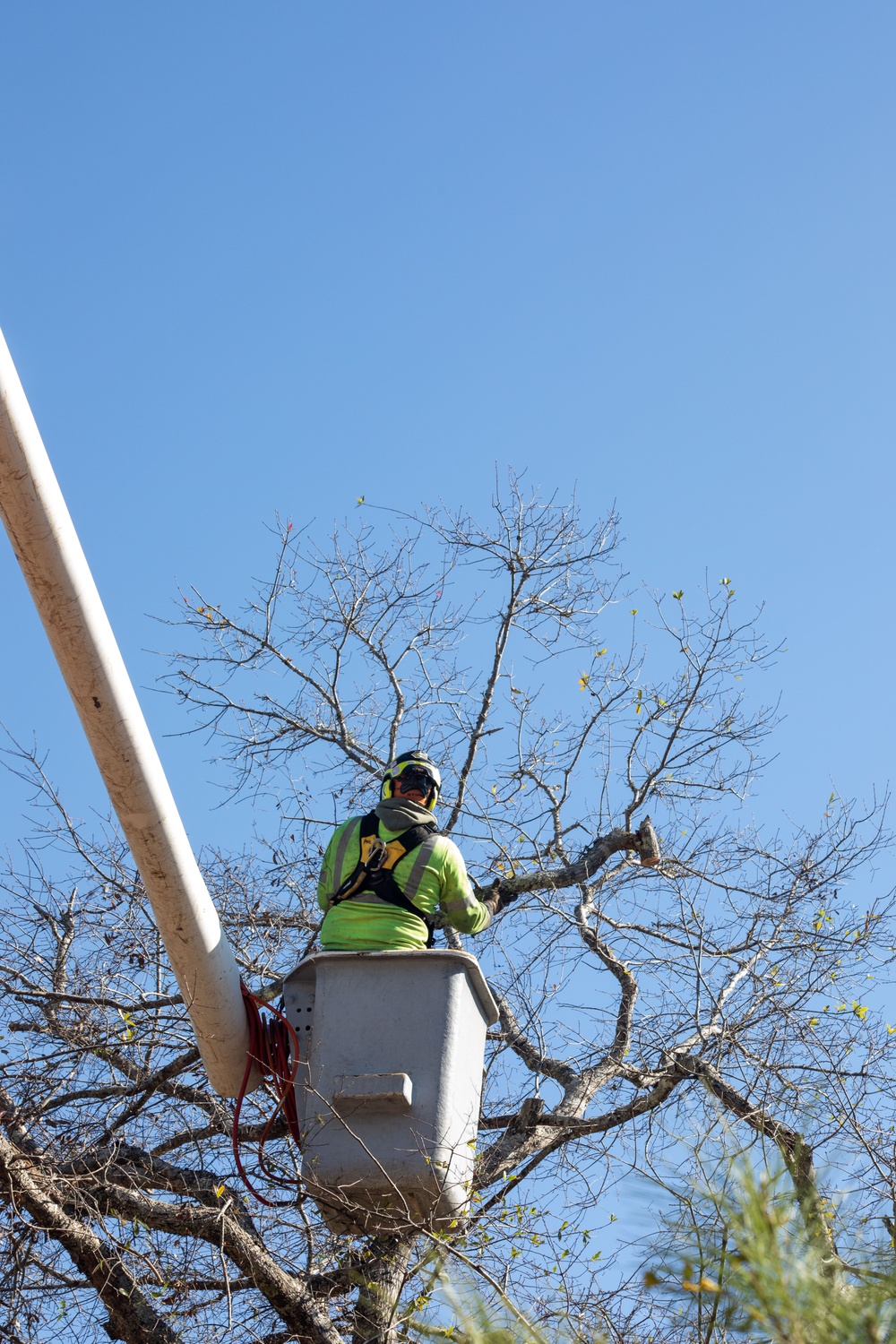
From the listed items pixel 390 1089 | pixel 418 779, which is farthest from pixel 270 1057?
pixel 418 779

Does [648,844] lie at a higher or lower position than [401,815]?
higher

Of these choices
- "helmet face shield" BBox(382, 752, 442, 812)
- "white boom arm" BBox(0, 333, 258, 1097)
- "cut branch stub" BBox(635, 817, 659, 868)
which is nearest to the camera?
"white boom arm" BBox(0, 333, 258, 1097)

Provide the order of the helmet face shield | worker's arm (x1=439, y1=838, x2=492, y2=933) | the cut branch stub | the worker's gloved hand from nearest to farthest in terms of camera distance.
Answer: worker's arm (x1=439, y1=838, x2=492, y2=933), the helmet face shield, the cut branch stub, the worker's gloved hand

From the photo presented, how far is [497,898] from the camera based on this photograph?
898cm

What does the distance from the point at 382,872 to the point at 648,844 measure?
2515 mm

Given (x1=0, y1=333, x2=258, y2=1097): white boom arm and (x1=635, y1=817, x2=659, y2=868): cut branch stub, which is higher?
(x1=635, y1=817, x2=659, y2=868): cut branch stub

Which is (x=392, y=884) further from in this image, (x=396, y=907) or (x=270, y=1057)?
(x=270, y=1057)

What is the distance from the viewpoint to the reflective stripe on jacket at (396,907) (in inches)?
260

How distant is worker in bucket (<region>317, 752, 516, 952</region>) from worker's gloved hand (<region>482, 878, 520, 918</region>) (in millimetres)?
2007

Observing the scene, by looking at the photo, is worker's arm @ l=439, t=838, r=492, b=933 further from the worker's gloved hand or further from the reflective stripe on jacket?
the worker's gloved hand

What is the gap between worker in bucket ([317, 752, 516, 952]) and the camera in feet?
21.7

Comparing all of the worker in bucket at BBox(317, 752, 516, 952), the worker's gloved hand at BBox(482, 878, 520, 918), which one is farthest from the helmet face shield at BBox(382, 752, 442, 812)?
the worker's gloved hand at BBox(482, 878, 520, 918)

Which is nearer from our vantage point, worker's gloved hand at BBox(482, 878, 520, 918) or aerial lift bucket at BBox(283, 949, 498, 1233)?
aerial lift bucket at BBox(283, 949, 498, 1233)

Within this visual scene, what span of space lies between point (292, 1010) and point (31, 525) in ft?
9.24
